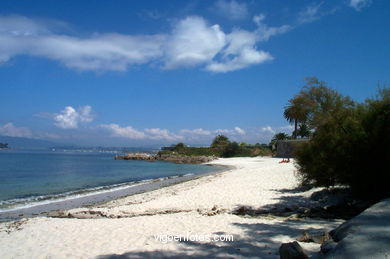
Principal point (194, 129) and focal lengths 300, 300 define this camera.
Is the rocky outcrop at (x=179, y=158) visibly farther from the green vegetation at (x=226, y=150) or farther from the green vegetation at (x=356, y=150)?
the green vegetation at (x=356, y=150)

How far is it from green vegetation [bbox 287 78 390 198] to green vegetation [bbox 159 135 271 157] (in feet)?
175

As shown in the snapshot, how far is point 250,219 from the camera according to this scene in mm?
9477

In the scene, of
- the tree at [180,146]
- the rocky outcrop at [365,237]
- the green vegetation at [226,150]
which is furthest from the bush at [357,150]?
the tree at [180,146]

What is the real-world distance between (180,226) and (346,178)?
6.79 meters

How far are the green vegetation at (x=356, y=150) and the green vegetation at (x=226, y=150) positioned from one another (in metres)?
53.2

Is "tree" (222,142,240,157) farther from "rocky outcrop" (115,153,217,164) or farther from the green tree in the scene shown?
the green tree

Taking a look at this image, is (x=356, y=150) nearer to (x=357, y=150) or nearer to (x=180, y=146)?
(x=357, y=150)

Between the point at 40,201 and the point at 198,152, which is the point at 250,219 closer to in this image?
the point at 40,201

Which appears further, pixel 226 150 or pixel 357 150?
pixel 226 150

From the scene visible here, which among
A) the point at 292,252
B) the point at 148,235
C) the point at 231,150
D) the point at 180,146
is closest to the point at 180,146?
the point at 180,146

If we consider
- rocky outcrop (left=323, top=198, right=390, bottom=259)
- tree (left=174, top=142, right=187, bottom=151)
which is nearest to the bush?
rocky outcrop (left=323, top=198, right=390, bottom=259)

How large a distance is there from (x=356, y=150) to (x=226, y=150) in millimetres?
69569

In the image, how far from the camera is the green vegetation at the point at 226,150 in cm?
7431

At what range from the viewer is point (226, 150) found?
80188 mm
